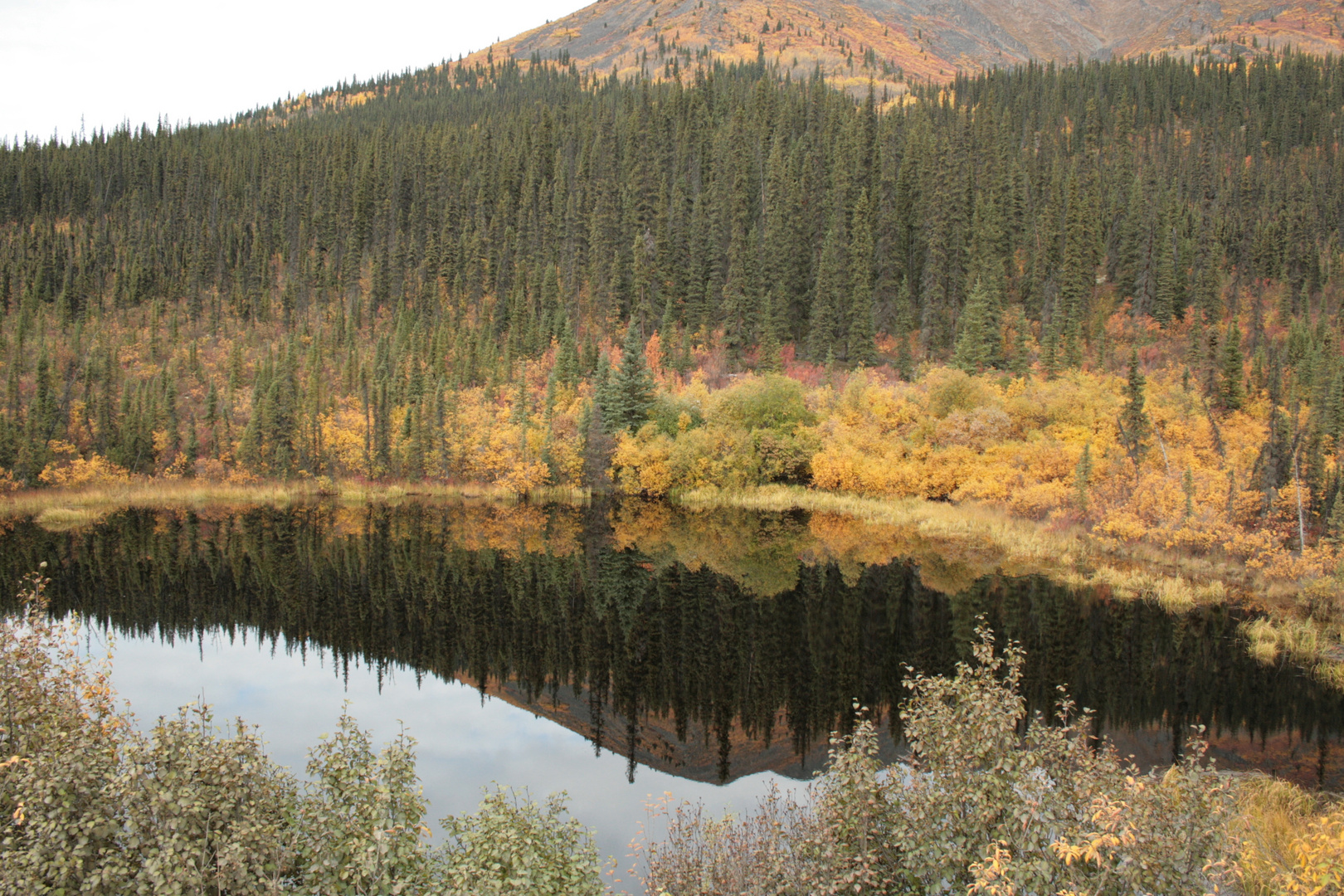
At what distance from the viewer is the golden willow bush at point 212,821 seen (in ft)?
28.1

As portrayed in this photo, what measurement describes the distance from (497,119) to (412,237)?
137 feet

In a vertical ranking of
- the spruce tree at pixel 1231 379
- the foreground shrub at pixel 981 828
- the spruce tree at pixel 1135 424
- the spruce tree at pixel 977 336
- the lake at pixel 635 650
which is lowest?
the lake at pixel 635 650

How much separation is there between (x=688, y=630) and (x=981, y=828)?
1991cm

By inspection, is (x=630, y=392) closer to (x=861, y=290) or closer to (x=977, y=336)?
(x=861, y=290)

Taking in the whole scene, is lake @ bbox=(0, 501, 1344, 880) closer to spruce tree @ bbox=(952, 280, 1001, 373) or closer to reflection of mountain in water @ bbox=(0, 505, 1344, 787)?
reflection of mountain in water @ bbox=(0, 505, 1344, 787)

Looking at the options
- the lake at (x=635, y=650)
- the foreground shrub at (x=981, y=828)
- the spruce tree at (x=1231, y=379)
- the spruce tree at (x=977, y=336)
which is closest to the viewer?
the foreground shrub at (x=981, y=828)

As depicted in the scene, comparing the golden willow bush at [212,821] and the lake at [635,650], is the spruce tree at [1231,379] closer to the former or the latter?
the lake at [635,650]

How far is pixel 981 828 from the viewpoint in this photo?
9969 millimetres

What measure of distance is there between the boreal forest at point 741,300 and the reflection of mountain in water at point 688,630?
1095cm

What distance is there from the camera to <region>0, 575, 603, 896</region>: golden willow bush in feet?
28.1

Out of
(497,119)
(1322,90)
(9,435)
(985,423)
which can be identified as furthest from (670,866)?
(1322,90)

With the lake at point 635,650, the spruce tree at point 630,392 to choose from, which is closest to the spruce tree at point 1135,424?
the lake at point 635,650

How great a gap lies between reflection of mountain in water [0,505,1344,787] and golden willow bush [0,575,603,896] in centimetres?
936

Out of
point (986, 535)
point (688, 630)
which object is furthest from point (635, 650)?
point (986, 535)
